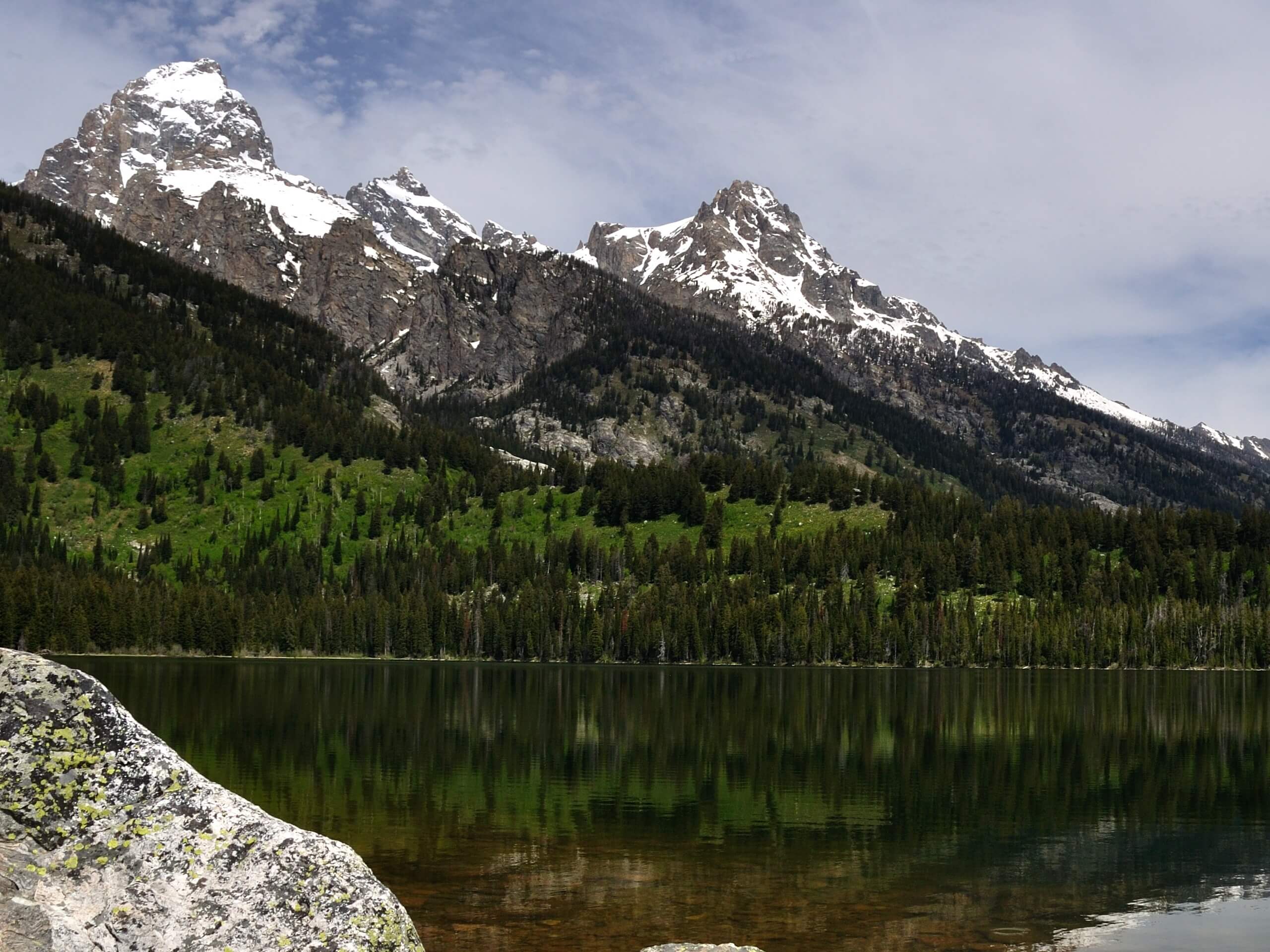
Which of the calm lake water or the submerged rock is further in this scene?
the calm lake water

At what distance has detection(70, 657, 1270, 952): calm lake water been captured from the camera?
1233 inches

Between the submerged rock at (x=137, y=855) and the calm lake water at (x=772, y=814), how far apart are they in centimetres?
1516

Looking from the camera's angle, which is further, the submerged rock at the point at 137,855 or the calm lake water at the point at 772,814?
the calm lake water at the point at 772,814

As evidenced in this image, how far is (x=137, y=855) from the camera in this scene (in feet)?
48.3

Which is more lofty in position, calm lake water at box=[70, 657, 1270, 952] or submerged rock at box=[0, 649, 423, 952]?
submerged rock at box=[0, 649, 423, 952]

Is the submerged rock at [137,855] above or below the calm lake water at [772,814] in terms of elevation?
above

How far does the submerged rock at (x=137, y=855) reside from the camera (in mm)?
14180

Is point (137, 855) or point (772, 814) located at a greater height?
point (137, 855)

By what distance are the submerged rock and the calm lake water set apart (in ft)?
49.7

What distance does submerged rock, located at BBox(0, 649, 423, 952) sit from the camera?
1418 centimetres

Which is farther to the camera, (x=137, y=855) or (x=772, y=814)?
(x=772, y=814)

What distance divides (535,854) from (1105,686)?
12878 centimetres

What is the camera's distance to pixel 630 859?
3844 cm

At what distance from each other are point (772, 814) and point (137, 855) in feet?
119
